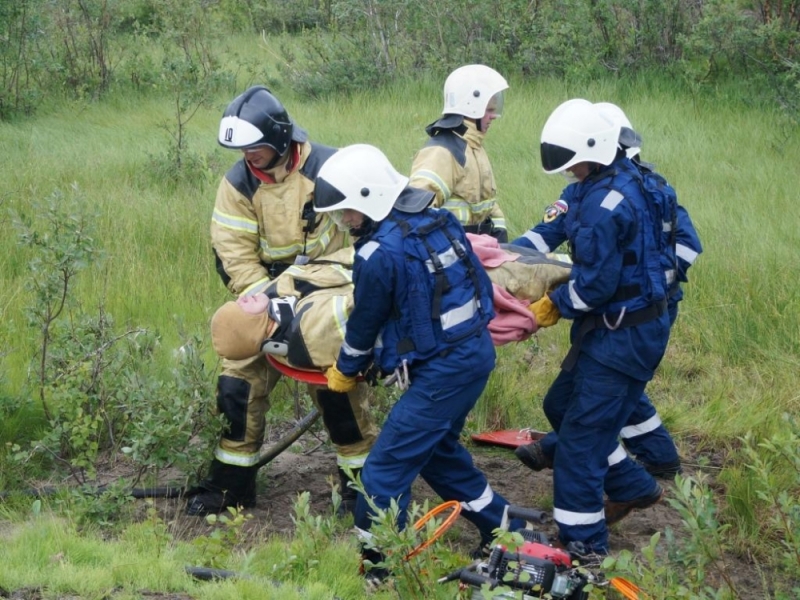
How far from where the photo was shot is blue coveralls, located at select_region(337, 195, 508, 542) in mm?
4383

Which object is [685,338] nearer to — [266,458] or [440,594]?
[266,458]

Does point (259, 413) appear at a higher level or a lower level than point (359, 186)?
lower

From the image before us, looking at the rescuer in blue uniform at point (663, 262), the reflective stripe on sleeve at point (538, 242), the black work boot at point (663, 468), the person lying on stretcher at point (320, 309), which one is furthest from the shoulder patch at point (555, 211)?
the black work boot at point (663, 468)

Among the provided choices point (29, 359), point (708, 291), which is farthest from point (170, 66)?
point (708, 291)

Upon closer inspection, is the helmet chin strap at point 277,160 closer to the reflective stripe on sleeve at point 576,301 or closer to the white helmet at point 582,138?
the white helmet at point 582,138

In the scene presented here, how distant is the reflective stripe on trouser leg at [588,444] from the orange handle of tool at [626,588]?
0.77 meters

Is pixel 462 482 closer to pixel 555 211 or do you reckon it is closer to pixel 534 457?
pixel 534 457

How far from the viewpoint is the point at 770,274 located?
7.55m

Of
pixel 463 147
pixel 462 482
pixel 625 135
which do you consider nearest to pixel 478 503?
pixel 462 482

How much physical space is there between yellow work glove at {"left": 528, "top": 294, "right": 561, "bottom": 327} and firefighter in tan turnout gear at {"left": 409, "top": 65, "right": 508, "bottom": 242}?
1.27m

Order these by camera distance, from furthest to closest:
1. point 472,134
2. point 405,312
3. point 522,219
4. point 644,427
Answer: point 522,219 → point 472,134 → point 644,427 → point 405,312

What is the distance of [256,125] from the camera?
4.97m

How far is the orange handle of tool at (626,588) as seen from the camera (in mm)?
4059

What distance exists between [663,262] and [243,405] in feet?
6.94
